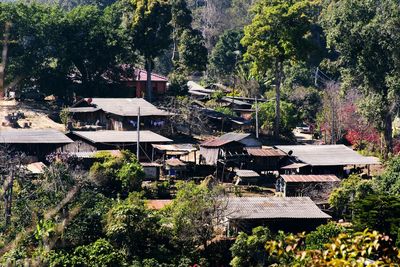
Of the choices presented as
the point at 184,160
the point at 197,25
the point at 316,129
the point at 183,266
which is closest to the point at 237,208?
the point at 183,266

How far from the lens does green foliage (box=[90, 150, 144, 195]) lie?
106ft

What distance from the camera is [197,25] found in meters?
80.7

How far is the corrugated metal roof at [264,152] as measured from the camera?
3725 centimetres

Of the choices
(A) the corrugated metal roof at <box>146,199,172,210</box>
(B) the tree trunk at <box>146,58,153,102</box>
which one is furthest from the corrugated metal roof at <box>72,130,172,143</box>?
(B) the tree trunk at <box>146,58,153,102</box>

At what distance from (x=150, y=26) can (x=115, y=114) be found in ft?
27.5

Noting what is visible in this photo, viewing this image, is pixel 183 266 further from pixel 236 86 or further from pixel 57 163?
pixel 236 86

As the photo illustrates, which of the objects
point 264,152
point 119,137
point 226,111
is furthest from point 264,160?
point 226,111

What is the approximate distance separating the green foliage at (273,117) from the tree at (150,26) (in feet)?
24.6

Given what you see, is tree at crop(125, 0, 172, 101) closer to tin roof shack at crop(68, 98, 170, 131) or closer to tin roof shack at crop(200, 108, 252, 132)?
tin roof shack at crop(68, 98, 170, 131)

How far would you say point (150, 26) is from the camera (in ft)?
160

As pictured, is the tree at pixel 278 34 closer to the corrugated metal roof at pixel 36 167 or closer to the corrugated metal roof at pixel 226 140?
the corrugated metal roof at pixel 226 140

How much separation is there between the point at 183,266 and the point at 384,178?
11103mm

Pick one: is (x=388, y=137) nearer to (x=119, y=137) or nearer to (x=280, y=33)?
(x=280, y=33)

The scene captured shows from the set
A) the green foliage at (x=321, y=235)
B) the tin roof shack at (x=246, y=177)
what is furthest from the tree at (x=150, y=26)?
the green foliage at (x=321, y=235)
